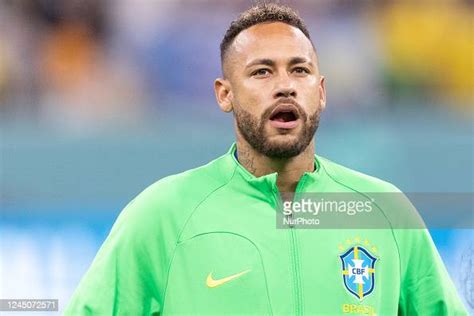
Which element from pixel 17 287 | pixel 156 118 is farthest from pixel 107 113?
pixel 17 287

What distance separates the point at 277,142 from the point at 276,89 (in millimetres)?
158

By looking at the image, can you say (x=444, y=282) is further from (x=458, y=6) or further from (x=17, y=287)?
(x=17, y=287)

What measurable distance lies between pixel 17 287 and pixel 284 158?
141cm

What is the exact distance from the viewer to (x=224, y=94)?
2559 millimetres

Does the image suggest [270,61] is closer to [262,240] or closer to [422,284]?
[262,240]

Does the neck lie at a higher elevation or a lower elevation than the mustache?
lower

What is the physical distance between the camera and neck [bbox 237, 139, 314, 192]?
2.39 meters

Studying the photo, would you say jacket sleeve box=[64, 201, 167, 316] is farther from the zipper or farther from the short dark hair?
the short dark hair

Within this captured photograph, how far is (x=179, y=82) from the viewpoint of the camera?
11.2 feet

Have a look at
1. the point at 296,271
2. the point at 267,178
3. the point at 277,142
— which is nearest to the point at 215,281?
the point at 296,271

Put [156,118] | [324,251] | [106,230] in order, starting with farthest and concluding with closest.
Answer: [156,118] < [106,230] < [324,251]

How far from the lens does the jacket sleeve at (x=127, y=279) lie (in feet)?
7.36

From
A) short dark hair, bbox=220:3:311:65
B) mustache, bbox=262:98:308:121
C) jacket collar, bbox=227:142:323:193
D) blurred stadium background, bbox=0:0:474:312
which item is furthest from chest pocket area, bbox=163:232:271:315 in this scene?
blurred stadium background, bbox=0:0:474:312

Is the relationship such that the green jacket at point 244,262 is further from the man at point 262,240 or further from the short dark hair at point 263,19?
the short dark hair at point 263,19
